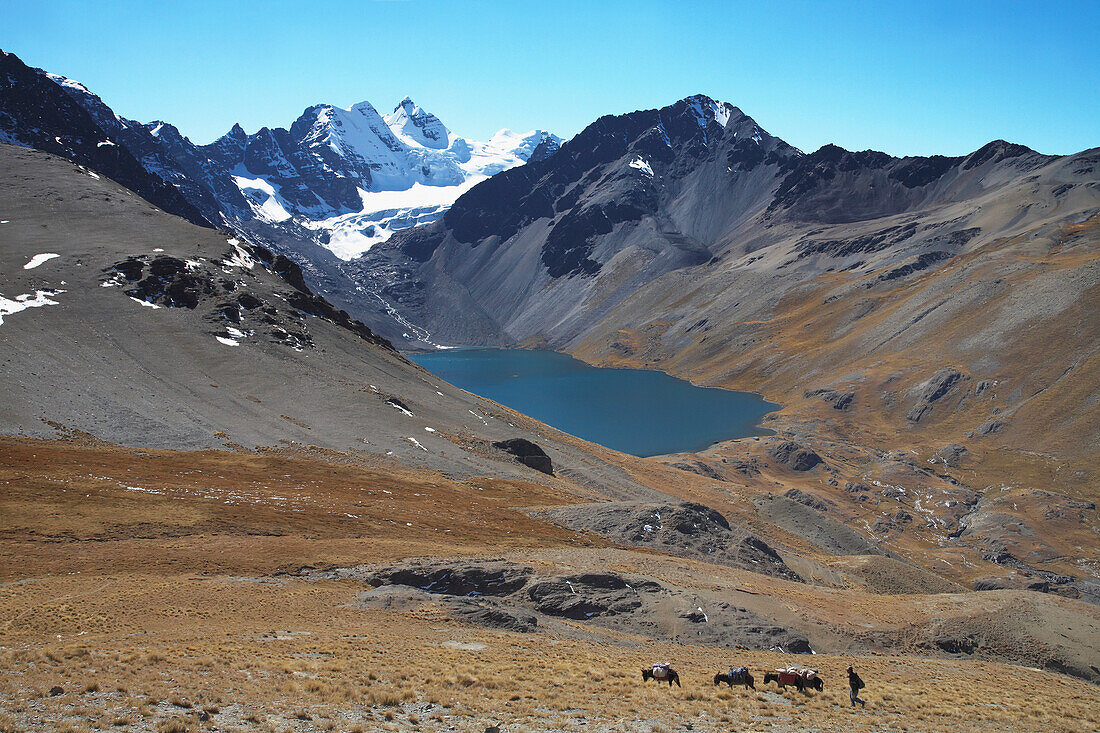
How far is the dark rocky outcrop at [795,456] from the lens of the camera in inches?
5044

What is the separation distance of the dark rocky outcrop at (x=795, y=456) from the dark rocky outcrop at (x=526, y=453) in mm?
60608

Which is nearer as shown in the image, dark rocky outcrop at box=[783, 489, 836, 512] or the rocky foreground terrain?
the rocky foreground terrain

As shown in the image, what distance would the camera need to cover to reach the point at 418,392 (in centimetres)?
10175

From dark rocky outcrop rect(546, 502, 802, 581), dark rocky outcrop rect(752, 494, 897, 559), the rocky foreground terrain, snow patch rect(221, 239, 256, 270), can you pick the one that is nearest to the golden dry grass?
the rocky foreground terrain

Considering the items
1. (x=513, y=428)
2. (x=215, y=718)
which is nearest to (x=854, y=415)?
(x=513, y=428)

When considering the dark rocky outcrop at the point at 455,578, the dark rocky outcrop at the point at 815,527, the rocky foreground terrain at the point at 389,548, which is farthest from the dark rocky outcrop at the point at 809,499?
the dark rocky outcrop at the point at 455,578

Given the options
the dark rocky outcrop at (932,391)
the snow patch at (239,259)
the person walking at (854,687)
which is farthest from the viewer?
the dark rocky outcrop at (932,391)

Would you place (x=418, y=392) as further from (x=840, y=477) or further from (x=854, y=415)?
(x=854, y=415)

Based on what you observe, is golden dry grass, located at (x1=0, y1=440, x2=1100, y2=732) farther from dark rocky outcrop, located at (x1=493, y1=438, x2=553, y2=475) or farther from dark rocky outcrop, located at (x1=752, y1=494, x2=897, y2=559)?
dark rocky outcrop, located at (x1=752, y1=494, x2=897, y2=559)

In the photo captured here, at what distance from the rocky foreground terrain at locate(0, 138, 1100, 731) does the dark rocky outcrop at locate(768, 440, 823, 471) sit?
16.6 ft

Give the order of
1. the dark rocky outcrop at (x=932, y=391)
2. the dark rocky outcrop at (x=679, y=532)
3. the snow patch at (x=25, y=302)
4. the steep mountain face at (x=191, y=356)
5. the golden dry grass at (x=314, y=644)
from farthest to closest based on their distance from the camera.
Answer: the dark rocky outcrop at (x=932, y=391) → the snow patch at (x=25, y=302) → the steep mountain face at (x=191, y=356) → the dark rocky outcrop at (x=679, y=532) → the golden dry grass at (x=314, y=644)

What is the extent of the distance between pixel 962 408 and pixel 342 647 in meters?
150

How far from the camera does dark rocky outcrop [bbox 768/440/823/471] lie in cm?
12812

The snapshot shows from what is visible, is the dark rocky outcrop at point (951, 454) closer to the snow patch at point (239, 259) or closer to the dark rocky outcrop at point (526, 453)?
the dark rocky outcrop at point (526, 453)
